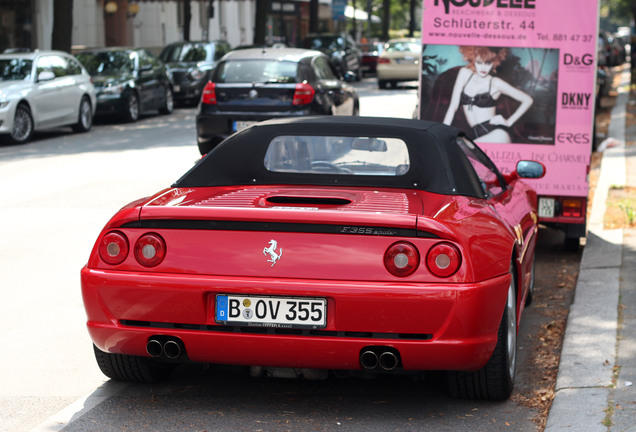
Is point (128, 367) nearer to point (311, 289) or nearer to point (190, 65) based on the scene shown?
point (311, 289)

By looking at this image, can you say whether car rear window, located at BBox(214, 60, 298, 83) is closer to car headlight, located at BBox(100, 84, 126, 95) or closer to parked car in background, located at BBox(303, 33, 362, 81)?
car headlight, located at BBox(100, 84, 126, 95)

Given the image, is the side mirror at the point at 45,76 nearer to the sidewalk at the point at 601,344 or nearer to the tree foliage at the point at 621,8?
the sidewalk at the point at 601,344

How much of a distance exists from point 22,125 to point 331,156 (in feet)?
46.2

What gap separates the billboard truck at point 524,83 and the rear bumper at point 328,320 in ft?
15.4

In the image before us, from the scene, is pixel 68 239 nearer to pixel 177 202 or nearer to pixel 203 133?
pixel 177 202

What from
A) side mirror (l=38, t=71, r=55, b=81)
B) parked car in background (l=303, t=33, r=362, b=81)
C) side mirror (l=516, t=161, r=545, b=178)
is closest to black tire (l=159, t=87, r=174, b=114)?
side mirror (l=38, t=71, r=55, b=81)

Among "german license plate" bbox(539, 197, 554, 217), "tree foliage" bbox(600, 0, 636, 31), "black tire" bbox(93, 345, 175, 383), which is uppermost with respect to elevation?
"tree foliage" bbox(600, 0, 636, 31)

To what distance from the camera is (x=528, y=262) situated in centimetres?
639

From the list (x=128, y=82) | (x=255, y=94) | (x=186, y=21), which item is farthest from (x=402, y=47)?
(x=255, y=94)

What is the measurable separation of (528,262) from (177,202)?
2.34 m

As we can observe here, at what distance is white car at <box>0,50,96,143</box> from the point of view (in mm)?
18609

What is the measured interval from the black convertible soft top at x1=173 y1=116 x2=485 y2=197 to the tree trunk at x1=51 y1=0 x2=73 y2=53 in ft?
69.5

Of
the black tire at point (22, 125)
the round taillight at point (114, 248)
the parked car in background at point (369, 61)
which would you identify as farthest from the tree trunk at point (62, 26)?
the parked car in background at point (369, 61)

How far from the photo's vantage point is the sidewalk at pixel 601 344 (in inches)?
188
